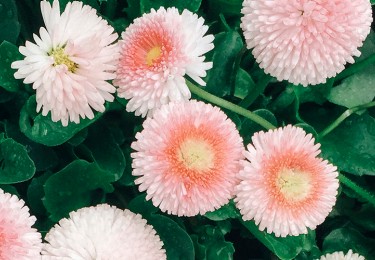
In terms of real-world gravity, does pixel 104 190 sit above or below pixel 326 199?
below

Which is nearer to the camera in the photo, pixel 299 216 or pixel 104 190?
pixel 299 216

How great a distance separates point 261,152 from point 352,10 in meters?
0.24

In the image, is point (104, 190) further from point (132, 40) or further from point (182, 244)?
point (132, 40)

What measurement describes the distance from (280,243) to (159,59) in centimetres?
42

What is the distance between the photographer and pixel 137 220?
1031mm

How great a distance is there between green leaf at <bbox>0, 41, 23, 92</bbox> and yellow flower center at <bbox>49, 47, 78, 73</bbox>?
0.56ft

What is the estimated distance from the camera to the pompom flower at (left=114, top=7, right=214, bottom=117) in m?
0.96

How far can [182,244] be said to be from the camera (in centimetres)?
117

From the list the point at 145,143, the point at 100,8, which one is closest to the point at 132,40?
Answer: the point at 145,143

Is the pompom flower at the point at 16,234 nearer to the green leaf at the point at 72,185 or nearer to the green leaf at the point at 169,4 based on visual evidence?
the green leaf at the point at 72,185

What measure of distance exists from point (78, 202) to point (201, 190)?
307 mm

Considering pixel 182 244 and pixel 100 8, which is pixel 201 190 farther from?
pixel 100 8

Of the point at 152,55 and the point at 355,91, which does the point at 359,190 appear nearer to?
the point at 355,91

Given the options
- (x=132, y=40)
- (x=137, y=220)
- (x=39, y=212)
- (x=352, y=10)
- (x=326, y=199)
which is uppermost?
(x=352, y=10)
